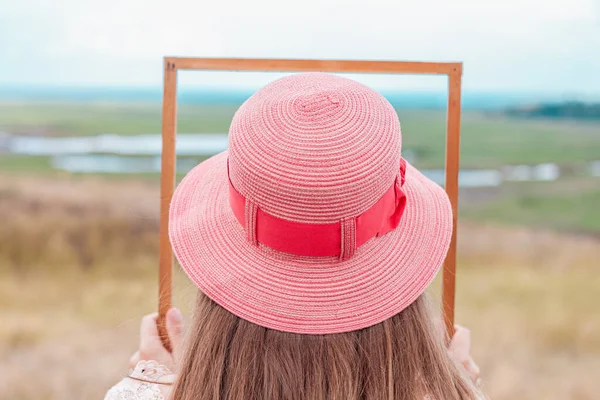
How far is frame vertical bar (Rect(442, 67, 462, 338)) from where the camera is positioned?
103 cm

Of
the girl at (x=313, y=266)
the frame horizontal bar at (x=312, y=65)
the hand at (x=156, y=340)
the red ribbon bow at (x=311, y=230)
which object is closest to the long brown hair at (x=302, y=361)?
the girl at (x=313, y=266)

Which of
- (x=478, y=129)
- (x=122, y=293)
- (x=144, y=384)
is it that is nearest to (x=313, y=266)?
(x=144, y=384)

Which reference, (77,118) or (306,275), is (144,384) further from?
(77,118)

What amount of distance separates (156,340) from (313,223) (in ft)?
1.71

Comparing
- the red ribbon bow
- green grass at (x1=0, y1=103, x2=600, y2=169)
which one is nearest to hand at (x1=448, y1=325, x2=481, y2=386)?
the red ribbon bow

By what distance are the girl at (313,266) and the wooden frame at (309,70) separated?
299mm

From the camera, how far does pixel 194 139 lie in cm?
242

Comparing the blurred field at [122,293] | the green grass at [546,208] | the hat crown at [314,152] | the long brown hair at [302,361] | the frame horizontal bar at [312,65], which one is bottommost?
the blurred field at [122,293]

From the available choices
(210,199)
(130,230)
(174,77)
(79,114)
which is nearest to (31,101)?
(79,114)

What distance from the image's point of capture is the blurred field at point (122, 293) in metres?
2.61

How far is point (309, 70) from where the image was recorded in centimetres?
104

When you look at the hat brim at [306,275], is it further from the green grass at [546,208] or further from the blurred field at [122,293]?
the green grass at [546,208]

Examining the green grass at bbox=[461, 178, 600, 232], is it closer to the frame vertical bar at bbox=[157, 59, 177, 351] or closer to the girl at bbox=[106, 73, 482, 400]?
the frame vertical bar at bbox=[157, 59, 177, 351]

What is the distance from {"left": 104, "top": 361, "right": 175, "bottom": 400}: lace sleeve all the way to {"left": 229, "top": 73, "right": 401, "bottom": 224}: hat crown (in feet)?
1.18
